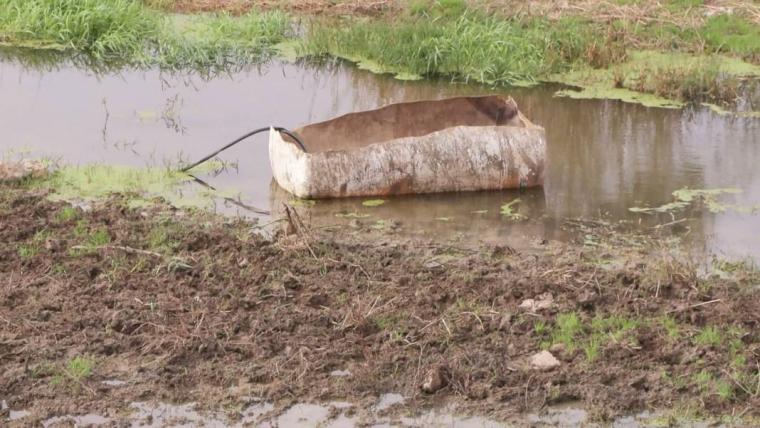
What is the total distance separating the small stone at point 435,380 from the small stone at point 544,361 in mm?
496

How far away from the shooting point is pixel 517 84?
13000 mm

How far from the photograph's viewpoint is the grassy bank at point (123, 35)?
45.2 ft

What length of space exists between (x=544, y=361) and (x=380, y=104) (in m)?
6.04

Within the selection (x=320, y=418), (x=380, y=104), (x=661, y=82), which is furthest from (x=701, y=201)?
(x=320, y=418)

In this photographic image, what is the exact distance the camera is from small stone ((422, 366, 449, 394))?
625cm

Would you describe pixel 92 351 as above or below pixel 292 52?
below

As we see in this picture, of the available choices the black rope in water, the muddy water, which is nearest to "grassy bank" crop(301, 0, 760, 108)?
the muddy water

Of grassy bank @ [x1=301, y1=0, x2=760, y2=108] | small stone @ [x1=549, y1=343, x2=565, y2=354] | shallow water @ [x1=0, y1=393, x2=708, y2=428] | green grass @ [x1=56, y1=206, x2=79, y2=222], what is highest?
grassy bank @ [x1=301, y1=0, x2=760, y2=108]

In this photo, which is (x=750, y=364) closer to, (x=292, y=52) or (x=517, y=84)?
(x=517, y=84)

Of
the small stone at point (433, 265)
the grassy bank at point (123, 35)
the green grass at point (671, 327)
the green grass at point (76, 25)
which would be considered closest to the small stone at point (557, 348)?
the green grass at point (671, 327)

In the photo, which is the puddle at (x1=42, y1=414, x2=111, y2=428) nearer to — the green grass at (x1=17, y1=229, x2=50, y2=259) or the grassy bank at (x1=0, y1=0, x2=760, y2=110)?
the green grass at (x1=17, y1=229, x2=50, y2=259)

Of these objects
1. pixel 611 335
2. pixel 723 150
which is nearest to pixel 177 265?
pixel 611 335

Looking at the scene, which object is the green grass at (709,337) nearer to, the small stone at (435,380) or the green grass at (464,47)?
the small stone at (435,380)

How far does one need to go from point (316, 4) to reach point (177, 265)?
873cm
